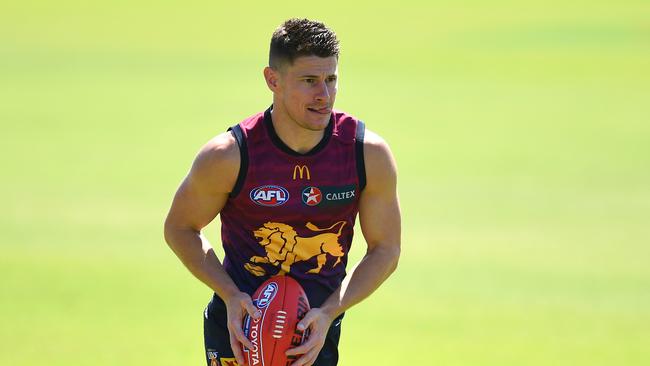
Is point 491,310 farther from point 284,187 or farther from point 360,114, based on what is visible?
point 360,114

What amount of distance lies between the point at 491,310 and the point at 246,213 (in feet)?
12.8

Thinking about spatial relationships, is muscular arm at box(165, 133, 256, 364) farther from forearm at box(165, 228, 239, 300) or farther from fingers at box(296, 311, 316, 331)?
fingers at box(296, 311, 316, 331)

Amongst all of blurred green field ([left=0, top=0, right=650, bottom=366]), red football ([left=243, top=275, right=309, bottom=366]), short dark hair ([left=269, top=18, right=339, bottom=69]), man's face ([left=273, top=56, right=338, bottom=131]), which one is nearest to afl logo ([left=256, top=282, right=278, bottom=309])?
red football ([left=243, top=275, right=309, bottom=366])

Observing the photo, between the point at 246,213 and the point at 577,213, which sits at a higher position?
the point at 246,213

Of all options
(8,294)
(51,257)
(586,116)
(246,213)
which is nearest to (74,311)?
(8,294)

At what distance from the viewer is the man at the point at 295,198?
3924 mm

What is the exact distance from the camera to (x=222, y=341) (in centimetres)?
424

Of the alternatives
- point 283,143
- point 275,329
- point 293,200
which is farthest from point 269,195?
point 275,329

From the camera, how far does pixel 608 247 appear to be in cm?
897

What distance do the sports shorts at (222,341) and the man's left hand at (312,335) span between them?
0.30 metres

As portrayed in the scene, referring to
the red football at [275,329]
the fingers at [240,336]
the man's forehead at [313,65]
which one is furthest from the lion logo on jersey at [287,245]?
the man's forehead at [313,65]

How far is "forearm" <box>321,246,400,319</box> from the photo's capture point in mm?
4023

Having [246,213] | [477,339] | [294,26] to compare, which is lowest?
[477,339]

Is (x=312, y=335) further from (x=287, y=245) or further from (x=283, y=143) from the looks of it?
(x=283, y=143)
